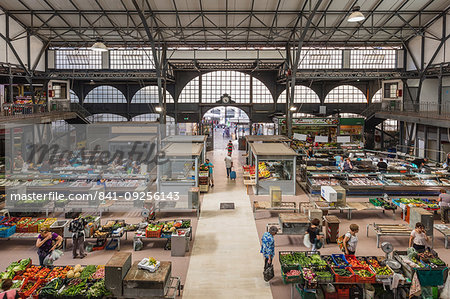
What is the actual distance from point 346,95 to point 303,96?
3.73 metres

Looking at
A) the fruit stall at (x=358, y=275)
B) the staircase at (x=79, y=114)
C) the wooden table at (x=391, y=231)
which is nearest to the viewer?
the fruit stall at (x=358, y=275)

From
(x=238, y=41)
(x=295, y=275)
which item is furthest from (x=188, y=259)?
(x=238, y=41)

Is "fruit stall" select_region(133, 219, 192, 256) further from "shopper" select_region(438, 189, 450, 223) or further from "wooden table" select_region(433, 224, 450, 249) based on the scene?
"shopper" select_region(438, 189, 450, 223)

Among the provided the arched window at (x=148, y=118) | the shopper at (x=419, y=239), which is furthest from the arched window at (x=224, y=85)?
the shopper at (x=419, y=239)

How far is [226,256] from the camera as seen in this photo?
9531 millimetres

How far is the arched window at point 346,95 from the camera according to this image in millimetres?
31453

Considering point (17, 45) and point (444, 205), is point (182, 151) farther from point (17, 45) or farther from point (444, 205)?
point (17, 45)

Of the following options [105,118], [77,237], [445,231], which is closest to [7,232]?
[77,237]

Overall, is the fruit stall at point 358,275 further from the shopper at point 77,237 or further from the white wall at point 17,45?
the white wall at point 17,45

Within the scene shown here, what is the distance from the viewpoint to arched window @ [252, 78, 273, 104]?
3145cm

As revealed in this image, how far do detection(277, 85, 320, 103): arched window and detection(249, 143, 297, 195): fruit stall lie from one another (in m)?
15.7

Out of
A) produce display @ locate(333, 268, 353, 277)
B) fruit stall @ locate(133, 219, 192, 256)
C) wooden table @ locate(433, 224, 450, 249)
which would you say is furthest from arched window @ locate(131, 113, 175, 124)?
produce display @ locate(333, 268, 353, 277)

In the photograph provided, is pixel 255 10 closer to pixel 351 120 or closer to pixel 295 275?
pixel 351 120

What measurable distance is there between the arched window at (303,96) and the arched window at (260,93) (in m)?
0.96
